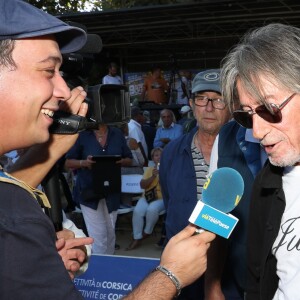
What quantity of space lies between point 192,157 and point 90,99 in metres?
1.31

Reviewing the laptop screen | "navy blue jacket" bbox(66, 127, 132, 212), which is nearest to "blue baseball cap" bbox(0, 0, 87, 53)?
the laptop screen

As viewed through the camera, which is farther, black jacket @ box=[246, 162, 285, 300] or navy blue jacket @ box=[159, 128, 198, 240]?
navy blue jacket @ box=[159, 128, 198, 240]

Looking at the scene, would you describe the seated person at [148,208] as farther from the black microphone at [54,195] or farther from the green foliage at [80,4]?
the green foliage at [80,4]

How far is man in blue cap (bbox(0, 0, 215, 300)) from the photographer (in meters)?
1.22

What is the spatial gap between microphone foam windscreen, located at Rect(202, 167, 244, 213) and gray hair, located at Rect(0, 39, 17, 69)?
888mm

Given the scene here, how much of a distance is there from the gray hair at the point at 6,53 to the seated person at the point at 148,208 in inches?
213

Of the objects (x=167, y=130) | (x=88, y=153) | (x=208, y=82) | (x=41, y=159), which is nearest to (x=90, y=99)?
(x=41, y=159)

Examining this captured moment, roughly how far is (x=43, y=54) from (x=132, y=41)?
534 inches

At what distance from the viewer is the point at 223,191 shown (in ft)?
6.16

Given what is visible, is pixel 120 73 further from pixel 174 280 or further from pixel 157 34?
pixel 174 280

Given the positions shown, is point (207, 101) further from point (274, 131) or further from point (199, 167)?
point (274, 131)

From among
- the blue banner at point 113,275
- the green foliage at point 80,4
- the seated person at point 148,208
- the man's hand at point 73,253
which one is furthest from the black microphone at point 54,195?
the green foliage at point 80,4

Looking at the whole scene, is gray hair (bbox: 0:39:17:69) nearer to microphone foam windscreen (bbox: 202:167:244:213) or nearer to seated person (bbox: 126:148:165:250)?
microphone foam windscreen (bbox: 202:167:244:213)

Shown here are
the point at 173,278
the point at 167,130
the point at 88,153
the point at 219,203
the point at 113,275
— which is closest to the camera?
the point at 173,278
